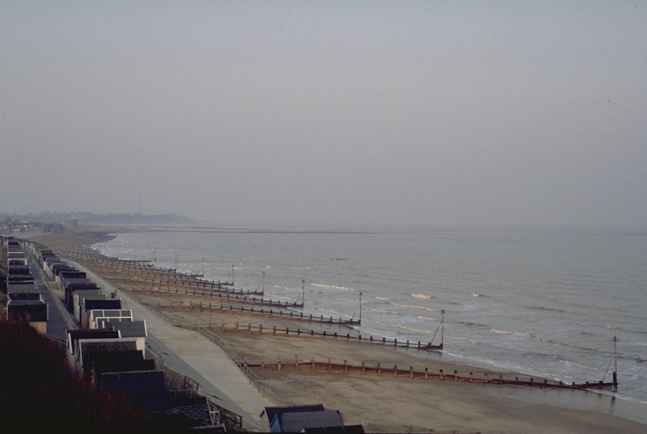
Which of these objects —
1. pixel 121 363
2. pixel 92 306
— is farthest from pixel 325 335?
pixel 121 363

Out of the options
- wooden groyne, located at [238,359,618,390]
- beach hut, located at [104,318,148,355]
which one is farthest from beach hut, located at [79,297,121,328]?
wooden groyne, located at [238,359,618,390]

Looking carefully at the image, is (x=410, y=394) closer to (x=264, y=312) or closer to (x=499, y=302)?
(x=264, y=312)

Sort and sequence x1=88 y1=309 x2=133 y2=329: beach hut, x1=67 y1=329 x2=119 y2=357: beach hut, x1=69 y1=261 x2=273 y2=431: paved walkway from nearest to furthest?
x1=69 y1=261 x2=273 y2=431: paved walkway
x1=67 y1=329 x2=119 y2=357: beach hut
x1=88 y1=309 x2=133 y2=329: beach hut

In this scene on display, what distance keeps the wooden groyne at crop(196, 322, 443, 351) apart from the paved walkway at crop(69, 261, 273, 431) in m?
5.75

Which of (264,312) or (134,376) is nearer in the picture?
(134,376)

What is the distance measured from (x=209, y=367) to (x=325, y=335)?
1838cm

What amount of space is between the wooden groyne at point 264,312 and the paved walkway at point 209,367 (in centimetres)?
1327

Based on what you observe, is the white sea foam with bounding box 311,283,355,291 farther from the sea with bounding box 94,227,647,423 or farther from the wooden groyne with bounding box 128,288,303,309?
the wooden groyne with bounding box 128,288,303,309

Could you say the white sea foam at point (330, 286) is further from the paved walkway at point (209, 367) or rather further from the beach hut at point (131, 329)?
the beach hut at point (131, 329)

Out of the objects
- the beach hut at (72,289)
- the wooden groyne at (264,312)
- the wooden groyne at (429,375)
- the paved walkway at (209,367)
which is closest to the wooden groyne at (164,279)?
the wooden groyne at (264,312)

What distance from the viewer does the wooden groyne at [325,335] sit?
159ft

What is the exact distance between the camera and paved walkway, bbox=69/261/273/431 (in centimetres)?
2730

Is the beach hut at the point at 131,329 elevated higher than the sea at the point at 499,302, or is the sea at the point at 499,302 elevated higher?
the beach hut at the point at 131,329

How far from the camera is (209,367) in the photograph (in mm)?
34188
